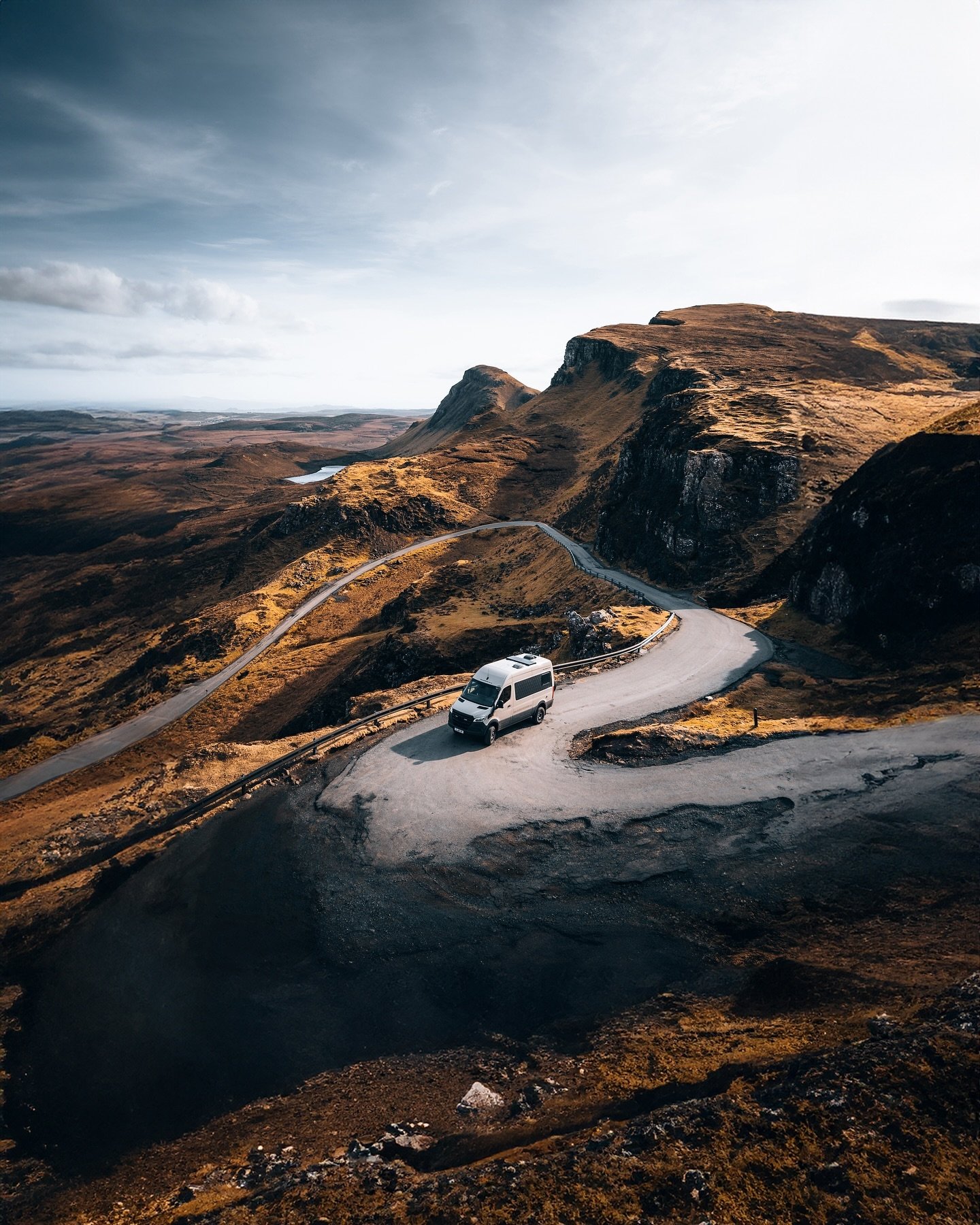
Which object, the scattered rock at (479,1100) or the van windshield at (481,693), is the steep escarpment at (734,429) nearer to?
the van windshield at (481,693)

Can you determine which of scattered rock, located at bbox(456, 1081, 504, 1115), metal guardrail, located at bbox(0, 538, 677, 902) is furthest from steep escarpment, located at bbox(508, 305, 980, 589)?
scattered rock, located at bbox(456, 1081, 504, 1115)

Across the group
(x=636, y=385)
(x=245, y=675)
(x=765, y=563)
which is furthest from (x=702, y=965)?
(x=636, y=385)

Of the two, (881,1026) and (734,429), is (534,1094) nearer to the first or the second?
(881,1026)

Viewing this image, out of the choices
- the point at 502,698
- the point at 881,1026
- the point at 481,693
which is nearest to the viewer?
the point at 881,1026

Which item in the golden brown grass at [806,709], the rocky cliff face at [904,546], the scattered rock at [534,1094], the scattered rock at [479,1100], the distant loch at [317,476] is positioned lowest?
the scattered rock at [479,1100]

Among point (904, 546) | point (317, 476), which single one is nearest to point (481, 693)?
point (904, 546)

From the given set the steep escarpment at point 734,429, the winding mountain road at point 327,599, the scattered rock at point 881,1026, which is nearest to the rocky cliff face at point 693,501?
the steep escarpment at point 734,429
